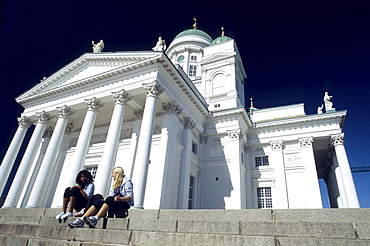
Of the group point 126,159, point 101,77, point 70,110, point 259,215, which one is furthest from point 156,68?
point 259,215

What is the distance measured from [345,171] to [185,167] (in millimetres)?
13390

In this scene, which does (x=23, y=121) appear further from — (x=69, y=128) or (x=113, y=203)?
(x=113, y=203)

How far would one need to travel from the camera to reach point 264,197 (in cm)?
2130

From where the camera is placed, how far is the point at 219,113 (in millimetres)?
22125

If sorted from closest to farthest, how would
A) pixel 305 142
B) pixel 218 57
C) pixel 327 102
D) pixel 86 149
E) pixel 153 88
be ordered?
1. pixel 153 88
2. pixel 86 149
3. pixel 305 142
4. pixel 327 102
5. pixel 218 57

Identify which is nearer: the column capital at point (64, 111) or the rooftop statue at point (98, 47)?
the column capital at point (64, 111)

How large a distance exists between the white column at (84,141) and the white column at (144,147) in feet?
15.2

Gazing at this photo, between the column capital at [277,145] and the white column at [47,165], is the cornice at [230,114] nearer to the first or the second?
the column capital at [277,145]

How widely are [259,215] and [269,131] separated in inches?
752

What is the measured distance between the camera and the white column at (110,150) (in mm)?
13688

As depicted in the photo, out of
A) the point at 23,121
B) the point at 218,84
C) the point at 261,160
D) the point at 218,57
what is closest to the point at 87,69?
the point at 23,121

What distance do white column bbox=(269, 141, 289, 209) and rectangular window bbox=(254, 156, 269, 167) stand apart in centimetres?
56

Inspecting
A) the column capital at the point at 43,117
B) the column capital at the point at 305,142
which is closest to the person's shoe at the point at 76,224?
the column capital at the point at 43,117

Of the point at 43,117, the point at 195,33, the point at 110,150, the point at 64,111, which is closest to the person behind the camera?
the point at 110,150
